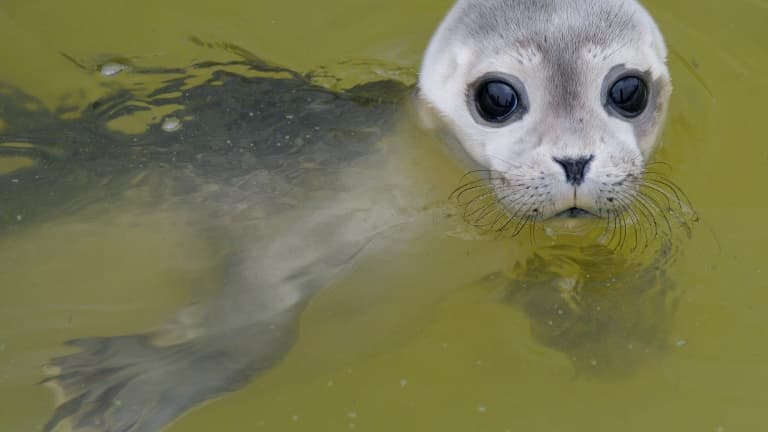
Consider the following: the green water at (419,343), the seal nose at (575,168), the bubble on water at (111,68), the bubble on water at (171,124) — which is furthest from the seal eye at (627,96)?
the bubble on water at (111,68)

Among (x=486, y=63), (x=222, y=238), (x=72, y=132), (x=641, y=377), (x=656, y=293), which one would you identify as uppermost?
(x=72, y=132)

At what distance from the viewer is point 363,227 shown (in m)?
3.41

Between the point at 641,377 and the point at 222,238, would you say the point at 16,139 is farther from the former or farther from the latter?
the point at 641,377

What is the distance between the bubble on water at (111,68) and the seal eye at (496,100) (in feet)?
6.15

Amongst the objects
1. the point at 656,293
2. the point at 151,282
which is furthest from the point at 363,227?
the point at 656,293

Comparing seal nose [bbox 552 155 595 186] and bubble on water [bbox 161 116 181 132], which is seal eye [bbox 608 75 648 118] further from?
bubble on water [bbox 161 116 181 132]

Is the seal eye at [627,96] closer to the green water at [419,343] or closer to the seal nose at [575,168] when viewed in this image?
the seal nose at [575,168]

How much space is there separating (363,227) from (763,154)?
178 cm

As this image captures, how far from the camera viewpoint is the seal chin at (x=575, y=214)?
9.73 ft

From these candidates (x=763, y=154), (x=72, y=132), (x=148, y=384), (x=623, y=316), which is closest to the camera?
(x=148, y=384)

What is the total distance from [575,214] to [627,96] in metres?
0.50

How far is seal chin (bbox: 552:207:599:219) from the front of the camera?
2.96 meters

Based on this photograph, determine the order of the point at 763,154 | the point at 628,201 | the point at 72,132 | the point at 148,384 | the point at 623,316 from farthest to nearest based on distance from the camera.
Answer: the point at 763,154, the point at 72,132, the point at 623,316, the point at 148,384, the point at 628,201

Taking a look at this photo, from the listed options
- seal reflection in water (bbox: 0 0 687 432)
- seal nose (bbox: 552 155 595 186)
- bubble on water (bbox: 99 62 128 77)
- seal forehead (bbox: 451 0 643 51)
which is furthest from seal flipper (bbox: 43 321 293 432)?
bubble on water (bbox: 99 62 128 77)
